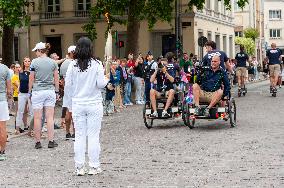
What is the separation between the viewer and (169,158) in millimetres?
11000

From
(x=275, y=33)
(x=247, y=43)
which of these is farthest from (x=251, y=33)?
(x=275, y=33)

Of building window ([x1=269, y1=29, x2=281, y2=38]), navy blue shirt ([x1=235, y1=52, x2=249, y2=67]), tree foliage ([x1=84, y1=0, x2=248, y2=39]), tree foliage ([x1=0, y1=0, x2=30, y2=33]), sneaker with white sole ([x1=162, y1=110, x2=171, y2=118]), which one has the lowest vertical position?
sneaker with white sole ([x1=162, y1=110, x2=171, y2=118])

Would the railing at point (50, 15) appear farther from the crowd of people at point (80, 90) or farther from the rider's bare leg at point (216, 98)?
the rider's bare leg at point (216, 98)

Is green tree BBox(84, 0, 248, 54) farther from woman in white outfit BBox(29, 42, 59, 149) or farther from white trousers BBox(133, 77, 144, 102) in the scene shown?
woman in white outfit BBox(29, 42, 59, 149)

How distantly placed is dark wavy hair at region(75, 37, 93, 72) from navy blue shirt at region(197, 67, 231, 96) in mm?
6043

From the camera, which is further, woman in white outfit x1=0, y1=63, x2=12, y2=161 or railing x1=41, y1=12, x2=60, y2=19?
railing x1=41, y1=12, x2=60, y2=19

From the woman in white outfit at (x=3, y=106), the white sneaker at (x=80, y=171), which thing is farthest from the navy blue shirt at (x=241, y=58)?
the white sneaker at (x=80, y=171)

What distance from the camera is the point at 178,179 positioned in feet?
29.5

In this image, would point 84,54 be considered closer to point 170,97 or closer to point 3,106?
point 3,106

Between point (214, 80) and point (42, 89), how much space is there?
4.20 metres

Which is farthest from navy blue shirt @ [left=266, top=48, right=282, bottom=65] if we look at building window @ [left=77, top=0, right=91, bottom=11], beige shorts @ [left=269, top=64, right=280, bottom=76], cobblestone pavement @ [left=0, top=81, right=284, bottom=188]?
building window @ [left=77, top=0, right=91, bottom=11]

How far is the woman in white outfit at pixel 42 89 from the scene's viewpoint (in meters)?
13.1

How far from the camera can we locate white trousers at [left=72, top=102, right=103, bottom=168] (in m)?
9.62

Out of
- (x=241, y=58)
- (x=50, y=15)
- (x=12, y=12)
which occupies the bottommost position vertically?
(x=241, y=58)
